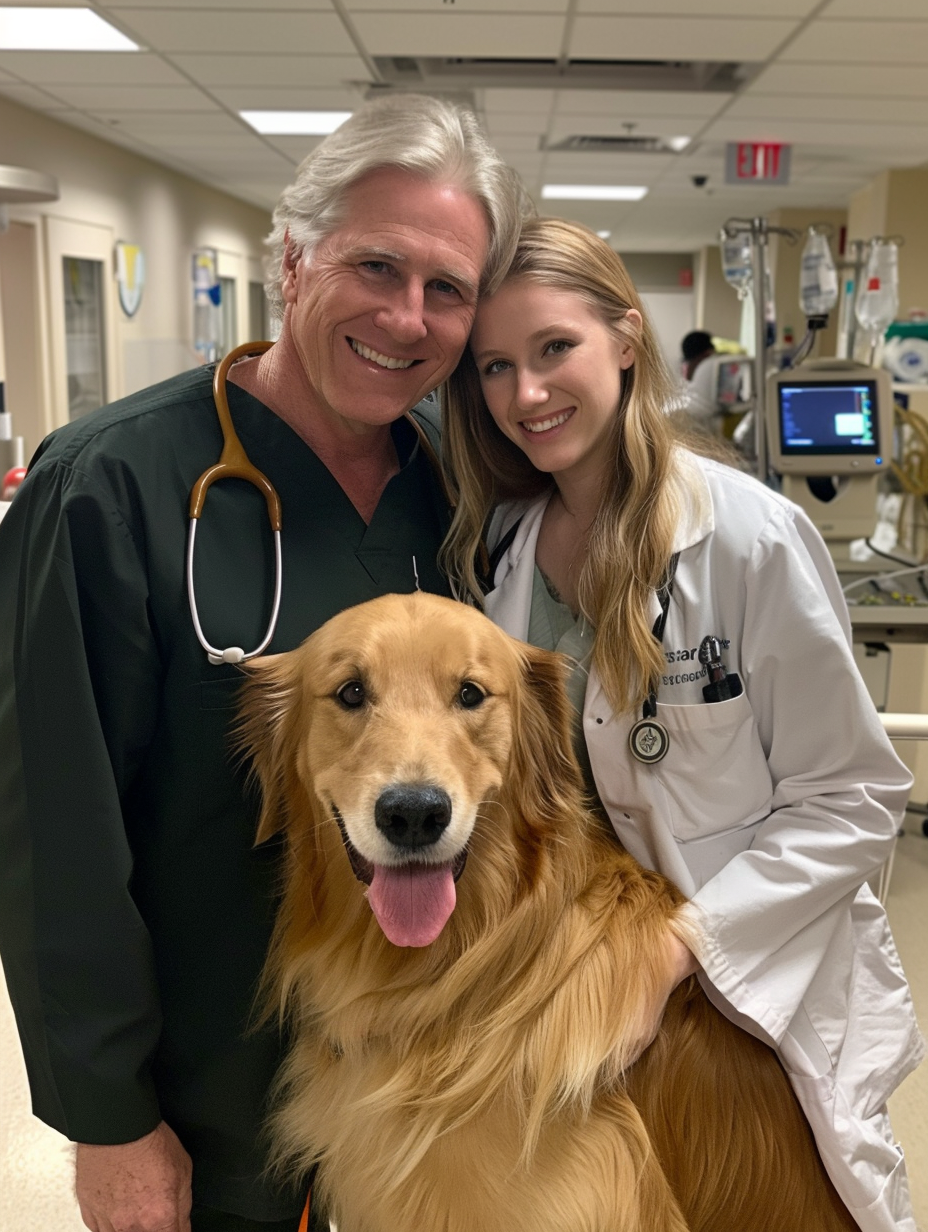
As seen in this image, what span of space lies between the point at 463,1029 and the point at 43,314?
7.39 metres

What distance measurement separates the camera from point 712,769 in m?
1.37

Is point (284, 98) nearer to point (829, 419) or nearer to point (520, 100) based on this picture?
point (520, 100)

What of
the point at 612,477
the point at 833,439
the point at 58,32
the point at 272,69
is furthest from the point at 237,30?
the point at 612,477

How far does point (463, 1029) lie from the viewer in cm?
124

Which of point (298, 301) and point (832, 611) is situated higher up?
point (298, 301)

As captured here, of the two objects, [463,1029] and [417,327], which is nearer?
[463,1029]

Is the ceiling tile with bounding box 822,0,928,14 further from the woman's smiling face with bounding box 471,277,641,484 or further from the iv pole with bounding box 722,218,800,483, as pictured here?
the woman's smiling face with bounding box 471,277,641,484

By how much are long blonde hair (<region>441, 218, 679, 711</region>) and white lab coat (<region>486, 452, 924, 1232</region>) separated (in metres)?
0.03

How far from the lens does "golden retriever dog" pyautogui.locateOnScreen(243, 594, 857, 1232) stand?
1.18 meters

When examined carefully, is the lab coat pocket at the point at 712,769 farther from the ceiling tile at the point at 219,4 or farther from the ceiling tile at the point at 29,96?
the ceiling tile at the point at 29,96

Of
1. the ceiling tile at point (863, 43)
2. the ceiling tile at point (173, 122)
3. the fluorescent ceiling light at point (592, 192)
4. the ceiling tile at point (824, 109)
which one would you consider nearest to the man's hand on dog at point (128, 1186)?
the ceiling tile at point (863, 43)

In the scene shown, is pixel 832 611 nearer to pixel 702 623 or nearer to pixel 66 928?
pixel 702 623

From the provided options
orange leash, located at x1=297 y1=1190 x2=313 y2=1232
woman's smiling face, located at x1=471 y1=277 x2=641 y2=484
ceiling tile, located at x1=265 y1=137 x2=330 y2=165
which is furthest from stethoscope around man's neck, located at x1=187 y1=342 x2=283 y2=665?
ceiling tile, located at x1=265 y1=137 x2=330 y2=165

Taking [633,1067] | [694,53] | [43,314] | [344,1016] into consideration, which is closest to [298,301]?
[344,1016]
